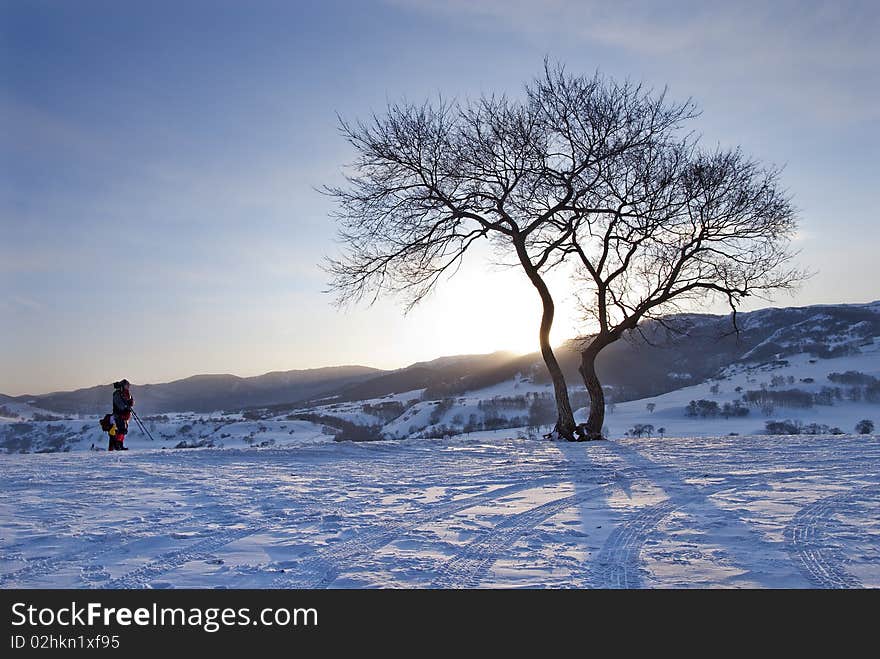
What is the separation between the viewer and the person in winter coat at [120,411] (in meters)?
14.8

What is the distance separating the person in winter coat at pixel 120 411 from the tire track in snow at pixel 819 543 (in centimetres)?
1447

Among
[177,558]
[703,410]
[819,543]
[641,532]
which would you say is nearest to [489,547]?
[641,532]

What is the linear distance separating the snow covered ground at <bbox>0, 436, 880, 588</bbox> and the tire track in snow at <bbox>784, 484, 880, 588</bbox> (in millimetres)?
20

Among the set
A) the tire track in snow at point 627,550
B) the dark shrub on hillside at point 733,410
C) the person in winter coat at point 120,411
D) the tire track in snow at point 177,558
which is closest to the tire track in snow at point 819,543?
the tire track in snow at point 627,550

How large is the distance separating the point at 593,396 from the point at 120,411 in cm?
1264

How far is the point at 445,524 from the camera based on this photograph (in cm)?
592

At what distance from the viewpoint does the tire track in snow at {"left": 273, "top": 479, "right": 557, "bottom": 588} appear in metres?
4.21

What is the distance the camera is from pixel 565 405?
1669 cm

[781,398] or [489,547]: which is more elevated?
[489,547]

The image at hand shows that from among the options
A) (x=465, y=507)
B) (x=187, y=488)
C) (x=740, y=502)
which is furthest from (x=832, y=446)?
(x=187, y=488)

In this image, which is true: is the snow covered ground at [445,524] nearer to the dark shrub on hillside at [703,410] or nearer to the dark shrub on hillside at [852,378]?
the dark shrub on hillside at [703,410]

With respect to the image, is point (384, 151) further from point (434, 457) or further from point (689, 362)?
point (689, 362)

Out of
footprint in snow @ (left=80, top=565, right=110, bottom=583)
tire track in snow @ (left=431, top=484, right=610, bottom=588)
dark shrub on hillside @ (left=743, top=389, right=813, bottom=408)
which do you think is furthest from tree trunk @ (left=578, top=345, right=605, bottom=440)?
dark shrub on hillside @ (left=743, top=389, right=813, bottom=408)

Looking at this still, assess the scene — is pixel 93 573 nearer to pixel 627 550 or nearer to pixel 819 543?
pixel 627 550
